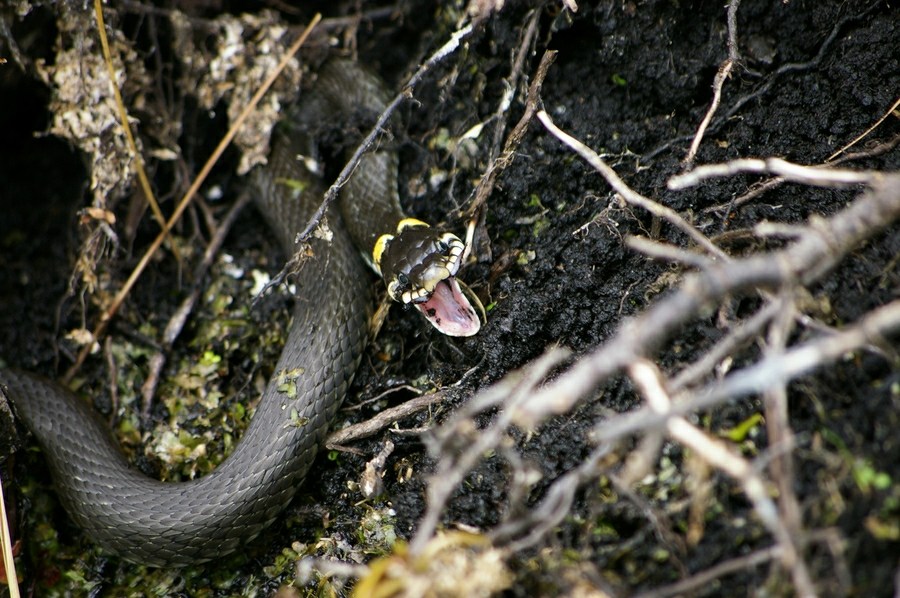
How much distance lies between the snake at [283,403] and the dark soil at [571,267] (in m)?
0.13

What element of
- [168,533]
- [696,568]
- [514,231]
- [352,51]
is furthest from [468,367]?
[352,51]

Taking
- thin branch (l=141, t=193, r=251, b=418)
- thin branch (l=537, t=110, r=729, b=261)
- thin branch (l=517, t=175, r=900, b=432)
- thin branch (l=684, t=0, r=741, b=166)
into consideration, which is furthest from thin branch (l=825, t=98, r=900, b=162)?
thin branch (l=141, t=193, r=251, b=418)

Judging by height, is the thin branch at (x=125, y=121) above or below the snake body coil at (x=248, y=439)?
above

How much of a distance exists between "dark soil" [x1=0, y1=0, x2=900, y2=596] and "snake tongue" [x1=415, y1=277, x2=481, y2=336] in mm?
72

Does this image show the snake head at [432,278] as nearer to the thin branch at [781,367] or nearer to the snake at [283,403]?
the snake at [283,403]

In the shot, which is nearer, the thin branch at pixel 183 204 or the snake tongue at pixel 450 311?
the snake tongue at pixel 450 311

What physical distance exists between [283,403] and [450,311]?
2.91 feet

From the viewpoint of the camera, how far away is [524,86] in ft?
10.5

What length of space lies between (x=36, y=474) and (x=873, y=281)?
3.65 m

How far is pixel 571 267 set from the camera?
9.21 ft

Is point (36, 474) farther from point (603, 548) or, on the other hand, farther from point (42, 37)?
point (603, 548)

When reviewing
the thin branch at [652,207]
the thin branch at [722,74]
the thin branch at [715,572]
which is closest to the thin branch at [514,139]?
the thin branch at [652,207]

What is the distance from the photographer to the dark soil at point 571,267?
1918 mm

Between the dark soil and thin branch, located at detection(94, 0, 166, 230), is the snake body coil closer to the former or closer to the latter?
the dark soil
